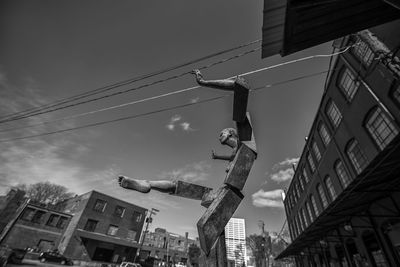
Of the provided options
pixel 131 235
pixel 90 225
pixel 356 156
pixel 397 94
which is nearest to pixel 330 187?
pixel 356 156

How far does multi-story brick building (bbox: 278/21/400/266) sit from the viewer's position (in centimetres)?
799

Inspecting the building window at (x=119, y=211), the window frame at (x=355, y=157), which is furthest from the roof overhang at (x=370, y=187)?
the building window at (x=119, y=211)

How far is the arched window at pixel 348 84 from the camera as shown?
12.8 m

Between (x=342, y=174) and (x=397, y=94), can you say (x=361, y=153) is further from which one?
(x=397, y=94)

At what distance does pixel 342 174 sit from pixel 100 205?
1467 inches

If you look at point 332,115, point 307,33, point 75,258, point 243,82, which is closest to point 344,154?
point 332,115

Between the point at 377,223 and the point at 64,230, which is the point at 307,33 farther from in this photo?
the point at 64,230

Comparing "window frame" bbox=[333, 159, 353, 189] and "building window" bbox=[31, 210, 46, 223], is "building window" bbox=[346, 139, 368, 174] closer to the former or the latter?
"window frame" bbox=[333, 159, 353, 189]

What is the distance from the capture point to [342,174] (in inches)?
571

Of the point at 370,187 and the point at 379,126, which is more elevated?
the point at 379,126

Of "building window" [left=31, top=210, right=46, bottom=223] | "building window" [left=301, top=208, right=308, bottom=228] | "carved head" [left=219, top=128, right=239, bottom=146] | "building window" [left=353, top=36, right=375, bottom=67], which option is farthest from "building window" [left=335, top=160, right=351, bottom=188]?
"building window" [left=31, top=210, right=46, bottom=223]

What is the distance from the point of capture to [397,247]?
385 inches

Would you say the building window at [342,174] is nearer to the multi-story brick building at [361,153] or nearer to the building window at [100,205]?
the multi-story brick building at [361,153]

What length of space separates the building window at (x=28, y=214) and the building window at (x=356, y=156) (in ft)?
141
